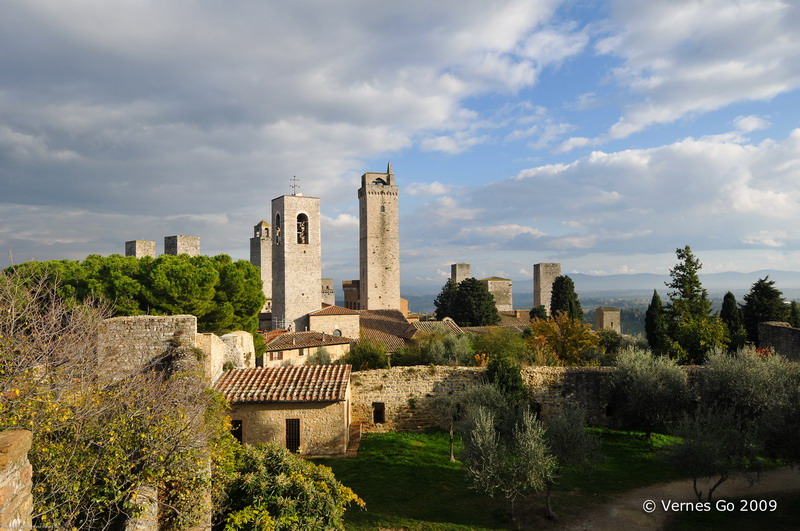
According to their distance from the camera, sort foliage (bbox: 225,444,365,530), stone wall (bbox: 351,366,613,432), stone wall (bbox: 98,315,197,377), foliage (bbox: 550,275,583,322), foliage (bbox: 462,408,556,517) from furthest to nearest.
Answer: foliage (bbox: 550,275,583,322) → stone wall (bbox: 351,366,613,432) → stone wall (bbox: 98,315,197,377) → foliage (bbox: 462,408,556,517) → foliage (bbox: 225,444,365,530)

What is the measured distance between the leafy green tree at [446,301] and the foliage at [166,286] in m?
29.0

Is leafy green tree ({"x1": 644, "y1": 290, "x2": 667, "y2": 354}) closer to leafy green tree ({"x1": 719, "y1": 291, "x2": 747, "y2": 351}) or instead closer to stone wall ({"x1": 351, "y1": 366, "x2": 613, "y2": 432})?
leafy green tree ({"x1": 719, "y1": 291, "x2": 747, "y2": 351})

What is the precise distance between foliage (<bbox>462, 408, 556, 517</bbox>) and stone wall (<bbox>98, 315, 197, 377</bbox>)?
7.11 meters

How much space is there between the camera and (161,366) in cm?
1121

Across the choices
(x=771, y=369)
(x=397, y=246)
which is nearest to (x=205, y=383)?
(x=771, y=369)

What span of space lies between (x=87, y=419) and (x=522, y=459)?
800cm

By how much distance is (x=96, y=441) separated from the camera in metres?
6.65

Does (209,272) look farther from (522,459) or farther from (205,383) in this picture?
(522,459)

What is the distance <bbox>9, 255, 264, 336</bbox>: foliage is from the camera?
1945 centimetres

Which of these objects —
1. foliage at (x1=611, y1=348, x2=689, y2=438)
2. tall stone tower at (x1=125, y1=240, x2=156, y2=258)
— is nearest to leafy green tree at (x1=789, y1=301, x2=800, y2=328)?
foliage at (x1=611, y1=348, x2=689, y2=438)

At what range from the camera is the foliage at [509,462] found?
999 cm

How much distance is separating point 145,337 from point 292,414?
4.40 metres

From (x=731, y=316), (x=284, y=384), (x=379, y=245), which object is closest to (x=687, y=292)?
(x=731, y=316)

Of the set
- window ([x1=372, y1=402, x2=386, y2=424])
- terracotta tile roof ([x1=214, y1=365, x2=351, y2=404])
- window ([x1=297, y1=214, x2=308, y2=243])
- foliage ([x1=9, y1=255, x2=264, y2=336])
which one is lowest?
window ([x1=372, y1=402, x2=386, y2=424])
